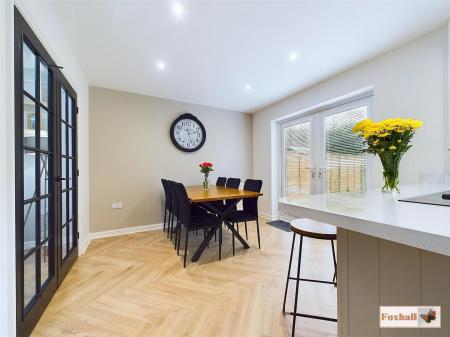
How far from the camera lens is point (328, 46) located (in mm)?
2174

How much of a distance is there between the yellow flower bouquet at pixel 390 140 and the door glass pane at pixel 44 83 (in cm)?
228

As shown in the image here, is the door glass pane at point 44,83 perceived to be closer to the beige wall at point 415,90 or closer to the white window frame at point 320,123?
the beige wall at point 415,90

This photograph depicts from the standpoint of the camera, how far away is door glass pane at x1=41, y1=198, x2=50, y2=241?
5.19 ft

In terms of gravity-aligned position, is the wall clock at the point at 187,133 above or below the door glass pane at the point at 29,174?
above

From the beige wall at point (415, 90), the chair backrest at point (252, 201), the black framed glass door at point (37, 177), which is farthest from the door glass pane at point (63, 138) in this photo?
the beige wall at point (415, 90)

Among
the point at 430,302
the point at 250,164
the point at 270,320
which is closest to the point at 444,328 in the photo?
the point at 430,302

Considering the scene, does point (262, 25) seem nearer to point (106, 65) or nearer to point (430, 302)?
point (106, 65)

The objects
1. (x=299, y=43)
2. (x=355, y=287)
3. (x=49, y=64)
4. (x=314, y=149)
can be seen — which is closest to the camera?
(x=355, y=287)

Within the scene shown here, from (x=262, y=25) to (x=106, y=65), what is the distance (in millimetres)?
1961

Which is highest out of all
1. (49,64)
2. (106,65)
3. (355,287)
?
(106,65)

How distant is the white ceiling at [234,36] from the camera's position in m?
1.67

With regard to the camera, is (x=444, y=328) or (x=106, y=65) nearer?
(x=444, y=328)

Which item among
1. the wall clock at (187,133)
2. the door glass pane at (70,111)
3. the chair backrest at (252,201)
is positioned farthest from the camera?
the wall clock at (187,133)

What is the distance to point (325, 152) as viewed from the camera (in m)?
3.35
